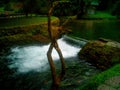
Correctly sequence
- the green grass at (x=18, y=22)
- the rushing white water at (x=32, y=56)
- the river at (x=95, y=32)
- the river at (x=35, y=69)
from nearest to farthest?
1. the river at (x=35, y=69)
2. the rushing white water at (x=32, y=56)
3. the green grass at (x=18, y=22)
4. the river at (x=95, y=32)

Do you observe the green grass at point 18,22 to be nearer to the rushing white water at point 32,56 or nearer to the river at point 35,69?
the river at point 35,69

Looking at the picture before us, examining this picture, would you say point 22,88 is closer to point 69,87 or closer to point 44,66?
point 69,87

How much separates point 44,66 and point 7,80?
2.69 m

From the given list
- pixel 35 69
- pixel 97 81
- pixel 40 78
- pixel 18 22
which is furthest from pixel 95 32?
pixel 97 81

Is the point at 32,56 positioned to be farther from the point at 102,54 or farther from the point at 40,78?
the point at 102,54

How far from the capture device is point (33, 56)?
1557cm

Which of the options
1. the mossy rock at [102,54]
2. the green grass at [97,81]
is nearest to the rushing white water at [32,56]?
the mossy rock at [102,54]

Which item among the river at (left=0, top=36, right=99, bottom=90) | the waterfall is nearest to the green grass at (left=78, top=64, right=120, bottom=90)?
the river at (left=0, top=36, right=99, bottom=90)

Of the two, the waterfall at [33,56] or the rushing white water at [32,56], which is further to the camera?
the rushing white water at [32,56]

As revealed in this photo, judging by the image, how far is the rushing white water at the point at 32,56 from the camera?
13222 mm

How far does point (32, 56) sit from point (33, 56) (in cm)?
7

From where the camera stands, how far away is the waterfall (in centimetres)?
1309

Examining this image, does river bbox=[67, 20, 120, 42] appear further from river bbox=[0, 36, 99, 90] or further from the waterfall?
river bbox=[0, 36, 99, 90]

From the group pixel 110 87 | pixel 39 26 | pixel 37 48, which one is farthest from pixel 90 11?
pixel 110 87
